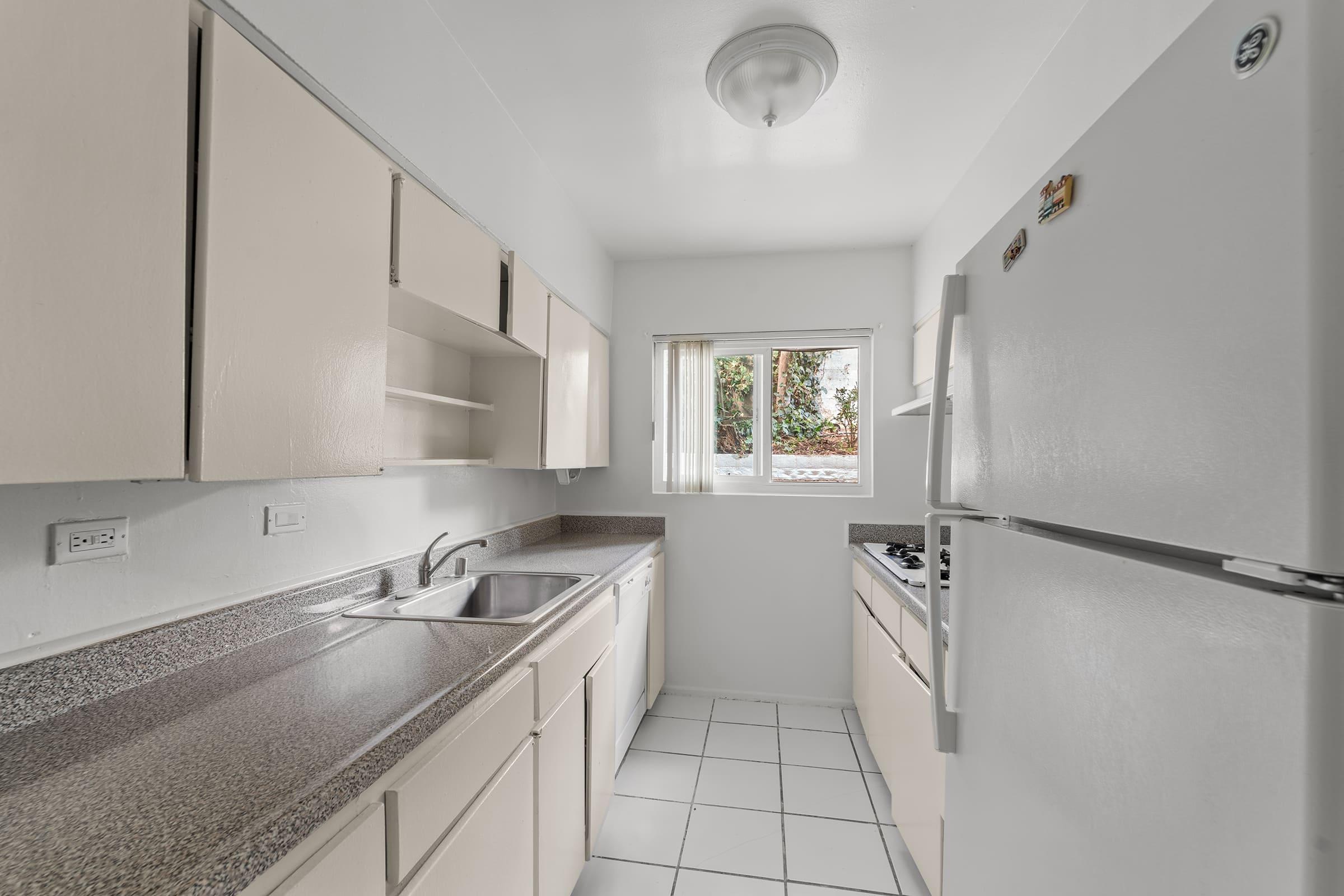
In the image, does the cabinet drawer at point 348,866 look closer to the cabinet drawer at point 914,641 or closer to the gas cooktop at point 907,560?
the cabinet drawer at point 914,641

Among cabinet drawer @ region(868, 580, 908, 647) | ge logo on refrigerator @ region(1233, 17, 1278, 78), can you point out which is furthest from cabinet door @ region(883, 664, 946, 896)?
ge logo on refrigerator @ region(1233, 17, 1278, 78)

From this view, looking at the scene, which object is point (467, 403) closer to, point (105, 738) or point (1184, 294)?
point (105, 738)

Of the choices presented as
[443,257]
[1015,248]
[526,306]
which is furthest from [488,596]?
[1015,248]

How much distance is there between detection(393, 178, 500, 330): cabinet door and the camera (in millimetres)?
1296

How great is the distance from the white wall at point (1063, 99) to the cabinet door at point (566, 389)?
1.55 meters

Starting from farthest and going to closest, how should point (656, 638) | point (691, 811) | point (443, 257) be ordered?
point (656, 638) < point (691, 811) < point (443, 257)

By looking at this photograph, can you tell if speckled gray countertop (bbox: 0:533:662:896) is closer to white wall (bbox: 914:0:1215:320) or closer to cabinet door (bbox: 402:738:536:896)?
cabinet door (bbox: 402:738:536:896)

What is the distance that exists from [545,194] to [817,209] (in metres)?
1.28

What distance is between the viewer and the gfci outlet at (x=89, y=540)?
903 millimetres

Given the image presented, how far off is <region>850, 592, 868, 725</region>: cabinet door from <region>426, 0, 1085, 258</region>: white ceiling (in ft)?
6.31

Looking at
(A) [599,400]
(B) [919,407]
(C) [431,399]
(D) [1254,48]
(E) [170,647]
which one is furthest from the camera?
(A) [599,400]

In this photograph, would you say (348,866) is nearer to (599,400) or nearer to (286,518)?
(286,518)

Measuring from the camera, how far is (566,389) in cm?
246

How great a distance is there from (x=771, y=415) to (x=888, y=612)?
1436 mm
